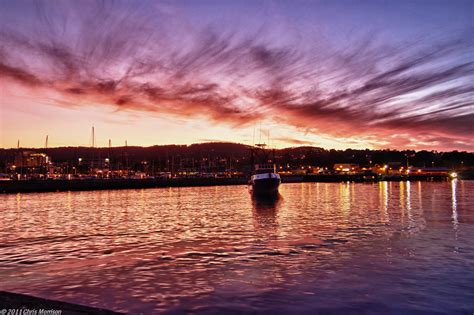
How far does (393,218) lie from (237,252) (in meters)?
20.8

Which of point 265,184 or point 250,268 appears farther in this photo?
point 265,184

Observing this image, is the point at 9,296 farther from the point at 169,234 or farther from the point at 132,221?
the point at 132,221

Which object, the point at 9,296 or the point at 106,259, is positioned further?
the point at 106,259

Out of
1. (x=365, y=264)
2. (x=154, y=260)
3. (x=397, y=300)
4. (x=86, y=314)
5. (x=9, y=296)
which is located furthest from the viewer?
(x=154, y=260)

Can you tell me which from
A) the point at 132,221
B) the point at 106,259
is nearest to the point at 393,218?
the point at 132,221

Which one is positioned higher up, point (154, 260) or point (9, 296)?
point (9, 296)

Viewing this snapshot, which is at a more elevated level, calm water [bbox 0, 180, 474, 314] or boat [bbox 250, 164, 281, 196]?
boat [bbox 250, 164, 281, 196]

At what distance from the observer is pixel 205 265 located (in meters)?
17.8

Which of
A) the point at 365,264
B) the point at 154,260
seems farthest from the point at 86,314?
the point at 365,264

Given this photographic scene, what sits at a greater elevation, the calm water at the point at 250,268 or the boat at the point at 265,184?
the boat at the point at 265,184

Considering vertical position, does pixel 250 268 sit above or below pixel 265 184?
below

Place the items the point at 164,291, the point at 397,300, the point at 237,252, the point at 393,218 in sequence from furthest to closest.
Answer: the point at 393,218 → the point at 237,252 → the point at 164,291 → the point at 397,300

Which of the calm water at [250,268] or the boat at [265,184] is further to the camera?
the boat at [265,184]

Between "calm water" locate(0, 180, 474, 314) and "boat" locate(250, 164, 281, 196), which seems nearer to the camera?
"calm water" locate(0, 180, 474, 314)
